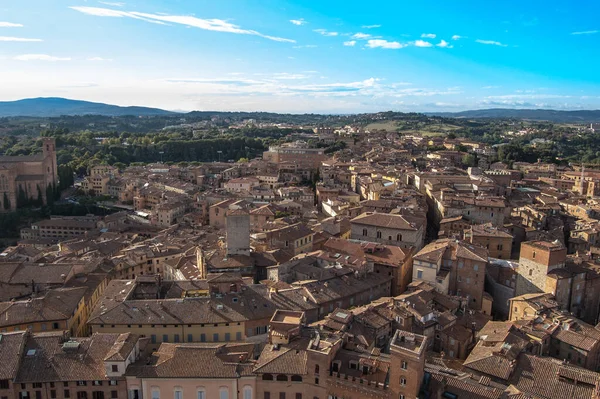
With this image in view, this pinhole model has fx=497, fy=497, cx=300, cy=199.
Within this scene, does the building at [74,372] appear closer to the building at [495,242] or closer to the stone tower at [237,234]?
the stone tower at [237,234]

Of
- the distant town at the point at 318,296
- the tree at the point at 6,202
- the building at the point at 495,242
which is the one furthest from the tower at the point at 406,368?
the tree at the point at 6,202

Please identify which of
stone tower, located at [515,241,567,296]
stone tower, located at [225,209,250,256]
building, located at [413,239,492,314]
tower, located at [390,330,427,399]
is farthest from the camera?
stone tower, located at [225,209,250,256]

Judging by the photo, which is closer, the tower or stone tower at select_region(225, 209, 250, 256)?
the tower

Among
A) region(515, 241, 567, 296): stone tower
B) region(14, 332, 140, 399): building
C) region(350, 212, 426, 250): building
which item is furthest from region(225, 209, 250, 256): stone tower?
region(515, 241, 567, 296): stone tower

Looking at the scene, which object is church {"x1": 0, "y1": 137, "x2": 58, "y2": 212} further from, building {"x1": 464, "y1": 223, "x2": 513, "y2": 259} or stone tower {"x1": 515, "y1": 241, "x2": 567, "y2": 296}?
stone tower {"x1": 515, "y1": 241, "x2": 567, "y2": 296}

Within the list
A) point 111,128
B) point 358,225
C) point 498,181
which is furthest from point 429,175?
A: point 111,128

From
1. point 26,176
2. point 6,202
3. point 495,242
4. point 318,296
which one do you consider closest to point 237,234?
point 318,296
